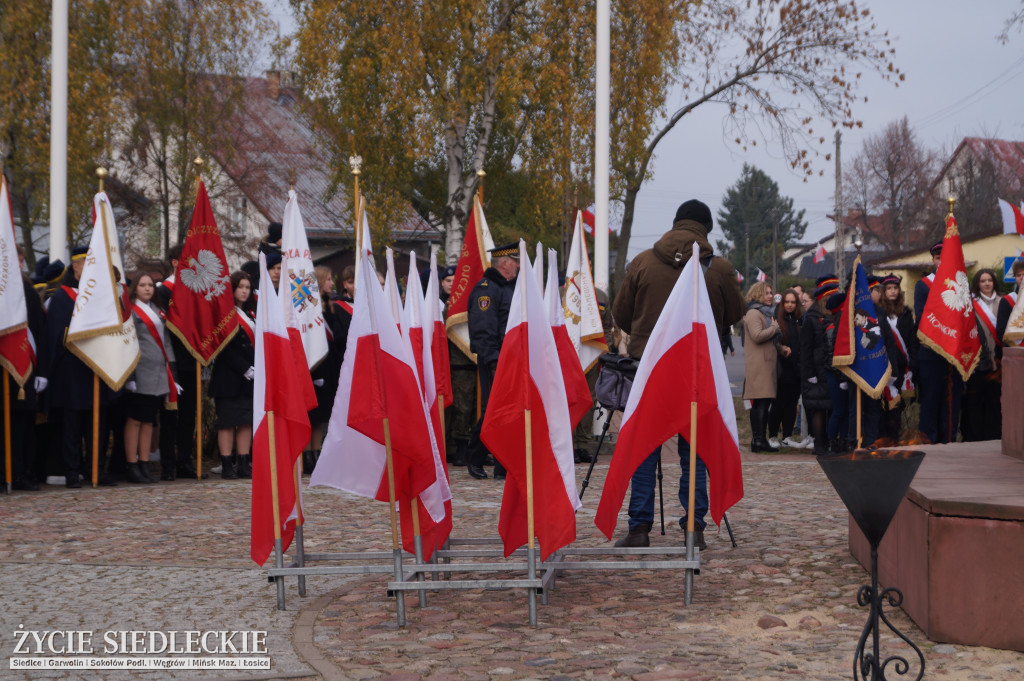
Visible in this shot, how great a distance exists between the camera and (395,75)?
2262 cm

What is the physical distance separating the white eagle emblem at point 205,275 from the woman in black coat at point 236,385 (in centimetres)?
21

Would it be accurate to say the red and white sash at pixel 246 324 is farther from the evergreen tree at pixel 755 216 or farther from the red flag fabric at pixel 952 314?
the evergreen tree at pixel 755 216

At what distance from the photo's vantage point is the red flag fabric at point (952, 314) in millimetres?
12312

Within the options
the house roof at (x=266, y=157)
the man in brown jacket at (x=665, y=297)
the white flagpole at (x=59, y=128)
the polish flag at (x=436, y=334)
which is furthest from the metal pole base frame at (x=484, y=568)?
the house roof at (x=266, y=157)

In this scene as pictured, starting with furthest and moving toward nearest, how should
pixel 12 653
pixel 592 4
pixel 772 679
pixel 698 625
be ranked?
1. pixel 592 4
2. pixel 698 625
3. pixel 12 653
4. pixel 772 679

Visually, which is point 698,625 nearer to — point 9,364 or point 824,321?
point 9,364

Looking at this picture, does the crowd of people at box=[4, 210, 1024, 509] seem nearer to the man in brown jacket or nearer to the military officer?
the military officer

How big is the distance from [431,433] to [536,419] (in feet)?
1.74

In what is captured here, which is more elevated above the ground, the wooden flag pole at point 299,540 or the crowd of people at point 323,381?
the crowd of people at point 323,381

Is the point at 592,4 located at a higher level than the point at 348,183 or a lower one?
higher

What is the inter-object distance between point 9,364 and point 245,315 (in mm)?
2377

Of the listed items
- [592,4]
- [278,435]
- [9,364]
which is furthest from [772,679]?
[592,4]

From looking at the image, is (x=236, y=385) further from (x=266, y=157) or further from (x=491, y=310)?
(x=266, y=157)

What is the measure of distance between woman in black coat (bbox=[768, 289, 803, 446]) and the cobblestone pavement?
5.34 metres
